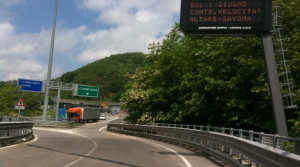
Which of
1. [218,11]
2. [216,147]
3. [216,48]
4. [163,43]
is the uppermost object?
[163,43]

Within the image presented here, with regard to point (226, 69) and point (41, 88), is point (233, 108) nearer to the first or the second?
point (226, 69)

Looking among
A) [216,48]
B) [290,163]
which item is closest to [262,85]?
[216,48]

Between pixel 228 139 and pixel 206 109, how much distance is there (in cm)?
1956

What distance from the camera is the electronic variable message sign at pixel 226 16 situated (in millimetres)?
13805

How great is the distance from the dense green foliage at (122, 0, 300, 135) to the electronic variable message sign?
2878mm

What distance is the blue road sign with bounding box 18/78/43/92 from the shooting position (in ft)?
154

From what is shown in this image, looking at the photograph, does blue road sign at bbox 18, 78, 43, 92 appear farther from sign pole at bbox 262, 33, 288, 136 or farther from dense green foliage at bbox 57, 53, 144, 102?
dense green foliage at bbox 57, 53, 144, 102

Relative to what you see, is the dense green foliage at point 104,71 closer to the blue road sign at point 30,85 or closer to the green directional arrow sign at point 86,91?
the green directional arrow sign at point 86,91

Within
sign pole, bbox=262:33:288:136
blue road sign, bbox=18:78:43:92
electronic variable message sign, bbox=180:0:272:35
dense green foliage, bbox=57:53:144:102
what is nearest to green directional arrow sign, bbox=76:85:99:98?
blue road sign, bbox=18:78:43:92

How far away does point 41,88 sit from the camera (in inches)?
1848

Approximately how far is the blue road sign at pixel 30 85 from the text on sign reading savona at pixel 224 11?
120 ft

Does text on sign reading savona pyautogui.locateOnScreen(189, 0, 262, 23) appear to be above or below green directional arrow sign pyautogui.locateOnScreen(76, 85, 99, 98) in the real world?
below

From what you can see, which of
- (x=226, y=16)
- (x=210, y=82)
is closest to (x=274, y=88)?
(x=226, y=16)

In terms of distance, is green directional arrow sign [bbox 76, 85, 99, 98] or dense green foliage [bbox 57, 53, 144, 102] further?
dense green foliage [bbox 57, 53, 144, 102]
